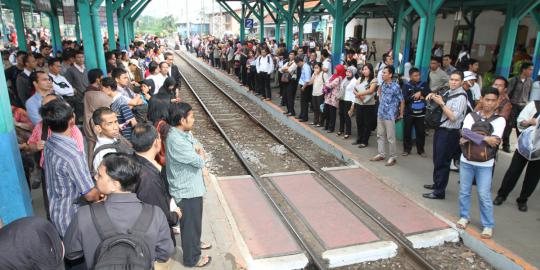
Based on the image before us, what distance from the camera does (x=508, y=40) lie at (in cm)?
927

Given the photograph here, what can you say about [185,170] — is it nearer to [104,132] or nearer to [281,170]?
[104,132]

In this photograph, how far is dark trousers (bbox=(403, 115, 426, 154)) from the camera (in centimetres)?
706

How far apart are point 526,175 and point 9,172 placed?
19.2 feet

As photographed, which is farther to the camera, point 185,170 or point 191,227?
point 191,227

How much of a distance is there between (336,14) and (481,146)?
7.90m

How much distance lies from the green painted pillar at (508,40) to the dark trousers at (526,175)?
18.2 feet

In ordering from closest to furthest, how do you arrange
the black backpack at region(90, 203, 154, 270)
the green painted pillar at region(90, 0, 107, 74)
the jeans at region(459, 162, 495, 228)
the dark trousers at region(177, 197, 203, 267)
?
the black backpack at region(90, 203, 154, 270), the dark trousers at region(177, 197, 203, 267), the jeans at region(459, 162, 495, 228), the green painted pillar at region(90, 0, 107, 74)

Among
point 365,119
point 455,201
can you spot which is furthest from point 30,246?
point 365,119

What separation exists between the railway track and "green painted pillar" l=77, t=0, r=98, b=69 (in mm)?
3250

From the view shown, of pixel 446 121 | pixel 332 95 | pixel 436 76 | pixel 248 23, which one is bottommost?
pixel 332 95

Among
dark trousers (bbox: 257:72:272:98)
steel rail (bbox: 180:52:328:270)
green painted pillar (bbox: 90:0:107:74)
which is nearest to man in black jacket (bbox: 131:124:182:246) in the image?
steel rail (bbox: 180:52:328:270)

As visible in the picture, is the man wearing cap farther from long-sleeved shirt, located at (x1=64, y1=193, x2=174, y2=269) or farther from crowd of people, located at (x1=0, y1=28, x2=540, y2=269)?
long-sleeved shirt, located at (x1=64, y1=193, x2=174, y2=269)

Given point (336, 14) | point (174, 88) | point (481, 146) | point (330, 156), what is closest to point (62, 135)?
point (174, 88)

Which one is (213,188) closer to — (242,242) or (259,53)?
(242,242)
